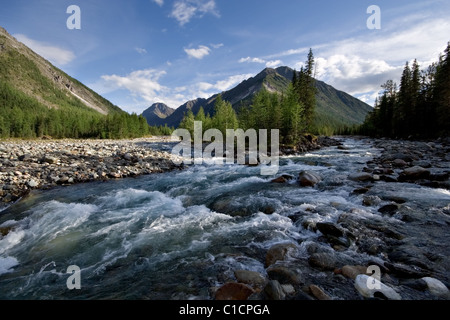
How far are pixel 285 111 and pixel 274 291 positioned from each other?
37820mm

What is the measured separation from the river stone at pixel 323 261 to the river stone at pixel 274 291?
1480 mm

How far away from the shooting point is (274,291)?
411cm

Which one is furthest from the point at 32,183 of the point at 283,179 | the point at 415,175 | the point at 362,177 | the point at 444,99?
the point at 444,99

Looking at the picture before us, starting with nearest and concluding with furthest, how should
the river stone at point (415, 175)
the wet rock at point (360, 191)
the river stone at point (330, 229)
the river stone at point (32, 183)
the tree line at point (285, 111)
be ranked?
the river stone at point (330, 229)
the wet rock at point (360, 191)
the river stone at point (415, 175)
the river stone at point (32, 183)
the tree line at point (285, 111)

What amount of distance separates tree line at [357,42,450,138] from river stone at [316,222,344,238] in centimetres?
4412

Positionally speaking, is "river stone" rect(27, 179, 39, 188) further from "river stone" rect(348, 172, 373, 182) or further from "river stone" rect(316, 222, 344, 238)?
"river stone" rect(348, 172, 373, 182)

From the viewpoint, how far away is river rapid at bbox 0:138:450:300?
4.71 metres

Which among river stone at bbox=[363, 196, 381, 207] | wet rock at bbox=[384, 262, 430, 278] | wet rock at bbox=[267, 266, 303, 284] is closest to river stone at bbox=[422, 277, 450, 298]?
wet rock at bbox=[384, 262, 430, 278]

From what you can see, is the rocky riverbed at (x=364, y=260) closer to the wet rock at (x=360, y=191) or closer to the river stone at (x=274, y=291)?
the river stone at (x=274, y=291)

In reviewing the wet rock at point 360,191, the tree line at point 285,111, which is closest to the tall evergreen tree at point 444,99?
the tree line at point 285,111

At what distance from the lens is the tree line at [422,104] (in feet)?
117
